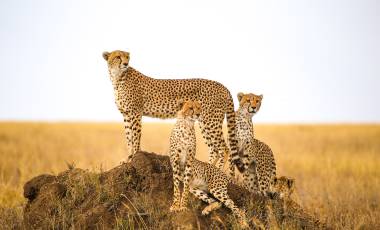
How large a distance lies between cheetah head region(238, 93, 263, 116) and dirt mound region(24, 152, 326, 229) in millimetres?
1175

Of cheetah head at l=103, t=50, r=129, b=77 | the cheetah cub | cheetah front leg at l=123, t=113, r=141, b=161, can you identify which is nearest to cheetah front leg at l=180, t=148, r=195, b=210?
the cheetah cub

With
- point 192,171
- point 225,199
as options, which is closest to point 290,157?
point 225,199

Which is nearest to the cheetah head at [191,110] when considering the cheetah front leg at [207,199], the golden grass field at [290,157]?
the cheetah front leg at [207,199]

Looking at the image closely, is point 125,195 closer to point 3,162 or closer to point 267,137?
point 3,162

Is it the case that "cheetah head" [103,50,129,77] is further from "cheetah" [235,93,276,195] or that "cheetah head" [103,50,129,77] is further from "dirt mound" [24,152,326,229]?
"cheetah" [235,93,276,195]

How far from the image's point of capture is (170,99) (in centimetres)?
786

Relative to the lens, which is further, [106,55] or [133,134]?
[106,55]

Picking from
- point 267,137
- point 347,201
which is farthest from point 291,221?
point 267,137

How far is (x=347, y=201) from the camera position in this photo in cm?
1055

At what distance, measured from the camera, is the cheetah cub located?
6012 mm

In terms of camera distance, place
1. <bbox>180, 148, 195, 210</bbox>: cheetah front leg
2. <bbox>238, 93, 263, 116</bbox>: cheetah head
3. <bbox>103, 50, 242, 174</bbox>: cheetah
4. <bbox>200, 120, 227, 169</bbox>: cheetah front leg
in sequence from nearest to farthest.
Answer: <bbox>180, 148, 195, 210</bbox>: cheetah front leg, <bbox>238, 93, 263, 116</bbox>: cheetah head, <bbox>103, 50, 242, 174</bbox>: cheetah, <bbox>200, 120, 227, 169</bbox>: cheetah front leg

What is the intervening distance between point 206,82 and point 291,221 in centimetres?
251

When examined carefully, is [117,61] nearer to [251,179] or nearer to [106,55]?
[106,55]

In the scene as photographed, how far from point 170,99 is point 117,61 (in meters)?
0.92
